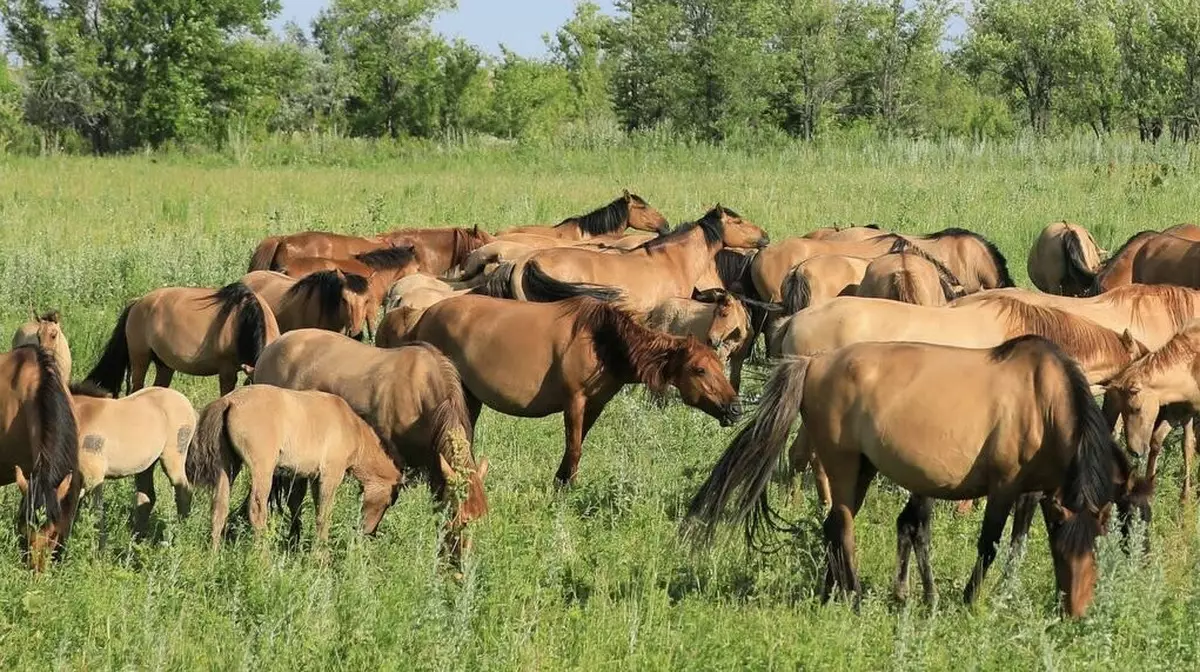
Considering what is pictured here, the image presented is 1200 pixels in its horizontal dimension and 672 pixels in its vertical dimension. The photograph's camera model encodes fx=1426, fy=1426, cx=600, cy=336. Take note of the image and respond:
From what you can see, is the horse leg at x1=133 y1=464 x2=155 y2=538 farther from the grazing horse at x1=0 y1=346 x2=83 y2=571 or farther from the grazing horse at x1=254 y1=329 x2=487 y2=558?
the grazing horse at x1=254 y1=329 x2=487 y2=558

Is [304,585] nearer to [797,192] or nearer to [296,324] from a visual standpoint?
[296,324]

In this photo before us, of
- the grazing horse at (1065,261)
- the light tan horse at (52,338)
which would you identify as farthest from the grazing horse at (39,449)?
the grazing horse at (1065,261)

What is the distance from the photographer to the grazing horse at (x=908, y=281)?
10789 millimetres

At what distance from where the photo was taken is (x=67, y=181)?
28203 mm

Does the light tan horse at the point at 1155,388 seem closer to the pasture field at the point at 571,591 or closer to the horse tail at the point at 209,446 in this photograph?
the pasture field at the point at 571,591

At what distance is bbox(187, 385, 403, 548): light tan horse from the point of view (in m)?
7.18

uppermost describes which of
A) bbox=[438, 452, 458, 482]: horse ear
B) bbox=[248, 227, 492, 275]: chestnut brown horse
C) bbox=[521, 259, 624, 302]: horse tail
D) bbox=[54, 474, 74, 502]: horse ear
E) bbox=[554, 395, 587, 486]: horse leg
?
bbox=[521, 259, 624, 302]: horse tail

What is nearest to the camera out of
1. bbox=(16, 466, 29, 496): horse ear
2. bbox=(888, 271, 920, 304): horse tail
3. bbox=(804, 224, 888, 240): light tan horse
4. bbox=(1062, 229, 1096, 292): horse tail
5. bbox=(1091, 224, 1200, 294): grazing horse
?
bbox=(16, 466, 29, 496): horse ear

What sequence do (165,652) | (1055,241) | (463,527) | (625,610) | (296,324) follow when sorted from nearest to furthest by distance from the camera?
(165,652) → (625,610) → (463,527) → (296,324) → (1055,241)

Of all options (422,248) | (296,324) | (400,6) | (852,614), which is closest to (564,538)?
(852,614)

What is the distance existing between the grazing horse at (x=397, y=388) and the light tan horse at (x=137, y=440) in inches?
31.2

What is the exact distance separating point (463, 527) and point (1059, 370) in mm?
2870

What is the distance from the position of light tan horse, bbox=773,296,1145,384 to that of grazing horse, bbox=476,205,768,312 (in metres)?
2.76

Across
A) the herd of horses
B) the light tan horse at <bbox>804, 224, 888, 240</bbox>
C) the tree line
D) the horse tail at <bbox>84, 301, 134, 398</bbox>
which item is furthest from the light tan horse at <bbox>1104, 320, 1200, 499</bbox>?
the tree line
